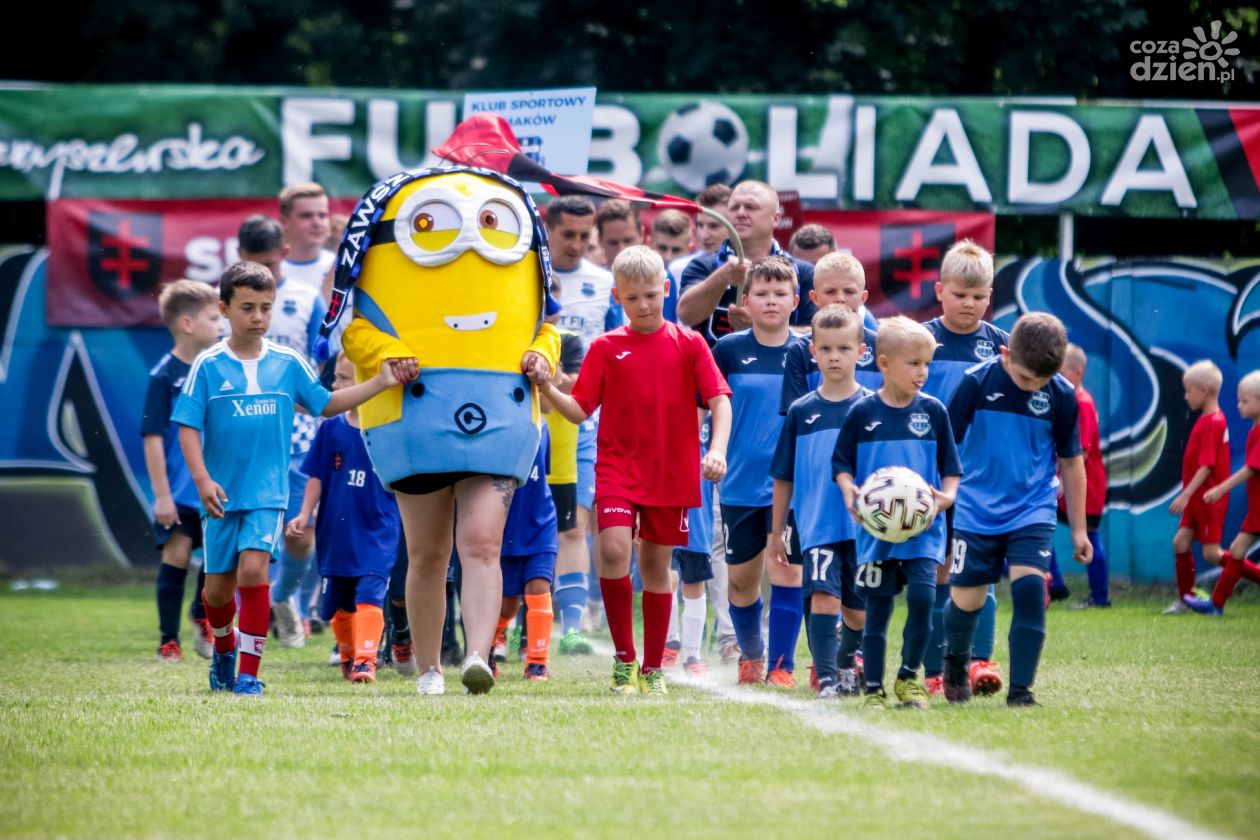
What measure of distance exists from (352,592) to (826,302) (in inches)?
112

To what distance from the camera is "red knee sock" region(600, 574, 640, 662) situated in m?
7.66

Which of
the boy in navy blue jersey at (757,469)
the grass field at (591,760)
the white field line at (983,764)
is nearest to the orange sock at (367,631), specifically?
the grass field at (591,760)

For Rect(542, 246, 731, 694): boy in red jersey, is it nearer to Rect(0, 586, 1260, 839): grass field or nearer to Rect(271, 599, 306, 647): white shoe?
Rect(0, 586, 1260, 839): grass field

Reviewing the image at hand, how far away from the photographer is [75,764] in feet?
18.8

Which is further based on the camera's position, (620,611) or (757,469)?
(757,469)

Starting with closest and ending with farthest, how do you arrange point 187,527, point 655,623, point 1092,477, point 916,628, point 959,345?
point 916,628 → point 655,623 → point 959,345 → point 187,527 → point 1092,477

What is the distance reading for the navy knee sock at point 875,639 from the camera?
707 cm

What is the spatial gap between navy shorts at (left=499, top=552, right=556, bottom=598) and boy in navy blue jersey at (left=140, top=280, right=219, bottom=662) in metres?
2.10

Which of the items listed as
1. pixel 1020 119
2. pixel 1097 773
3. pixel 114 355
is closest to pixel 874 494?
pixel 1097 773

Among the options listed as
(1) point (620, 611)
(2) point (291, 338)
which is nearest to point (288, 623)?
(2) point (291, 338)

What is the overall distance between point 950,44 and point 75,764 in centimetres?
1331

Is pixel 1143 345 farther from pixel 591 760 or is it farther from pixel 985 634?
A: pixel 591 760

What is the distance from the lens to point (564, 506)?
9820mm

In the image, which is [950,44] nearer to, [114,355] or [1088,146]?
[1088,146]
